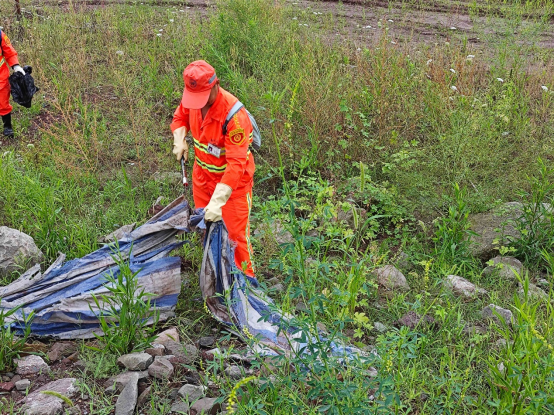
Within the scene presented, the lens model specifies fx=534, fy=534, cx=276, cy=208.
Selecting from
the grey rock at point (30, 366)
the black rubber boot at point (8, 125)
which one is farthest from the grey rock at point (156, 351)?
the black rubber boot at point (8, 125)

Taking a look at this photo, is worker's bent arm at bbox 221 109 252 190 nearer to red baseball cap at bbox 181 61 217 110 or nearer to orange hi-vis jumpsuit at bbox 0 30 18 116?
red baseball cap at bbox 181 61 217 110

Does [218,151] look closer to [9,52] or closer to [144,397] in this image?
[144,397]

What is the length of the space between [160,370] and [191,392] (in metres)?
0.23

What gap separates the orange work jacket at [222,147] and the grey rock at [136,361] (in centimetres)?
118

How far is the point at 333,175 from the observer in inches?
202

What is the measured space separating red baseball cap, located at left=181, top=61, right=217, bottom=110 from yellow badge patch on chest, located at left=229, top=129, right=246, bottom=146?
0.88ft

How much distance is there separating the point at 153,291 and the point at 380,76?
3.40 meters

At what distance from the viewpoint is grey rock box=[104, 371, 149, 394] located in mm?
2850

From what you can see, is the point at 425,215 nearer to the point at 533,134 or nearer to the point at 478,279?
the point at 478,279

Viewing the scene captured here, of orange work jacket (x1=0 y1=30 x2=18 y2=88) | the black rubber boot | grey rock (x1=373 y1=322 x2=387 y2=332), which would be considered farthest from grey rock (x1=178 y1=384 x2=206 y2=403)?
orange work jacket (x1=0 y1=30 x2=18 y2=88)

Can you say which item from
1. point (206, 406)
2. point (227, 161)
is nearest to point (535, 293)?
point (227, 161)

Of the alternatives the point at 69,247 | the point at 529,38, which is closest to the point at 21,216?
the point at 69,247

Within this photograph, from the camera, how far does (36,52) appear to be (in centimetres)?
721

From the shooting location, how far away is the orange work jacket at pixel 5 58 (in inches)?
232
